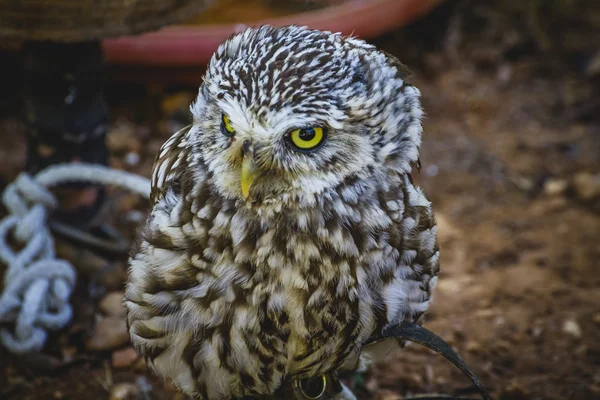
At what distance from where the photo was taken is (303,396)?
1.96 m

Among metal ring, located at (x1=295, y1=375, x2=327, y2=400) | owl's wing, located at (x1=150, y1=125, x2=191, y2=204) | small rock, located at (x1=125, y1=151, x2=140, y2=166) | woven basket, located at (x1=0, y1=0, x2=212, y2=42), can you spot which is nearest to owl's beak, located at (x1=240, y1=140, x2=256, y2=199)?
owl's wing, located at (x1=150, y1=125, x2=191, y2=204)

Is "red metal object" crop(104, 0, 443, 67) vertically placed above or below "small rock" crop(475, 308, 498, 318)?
above

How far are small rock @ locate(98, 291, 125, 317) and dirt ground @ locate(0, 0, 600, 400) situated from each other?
0.01 meters

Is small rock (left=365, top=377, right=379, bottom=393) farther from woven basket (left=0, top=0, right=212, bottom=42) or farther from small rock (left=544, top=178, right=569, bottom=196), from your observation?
small rock (left=544, top=178, right=569, bottom=196)

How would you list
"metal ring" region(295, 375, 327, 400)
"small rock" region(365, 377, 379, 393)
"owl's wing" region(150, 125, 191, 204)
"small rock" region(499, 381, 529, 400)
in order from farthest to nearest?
"small rock" region(365, 377, 379, 393) → "small rock" region(499, 381, 529, 400) → "metal ring" region(295, 375, 327, 400) → "owl's wing" region(150, 125, 191, 204)

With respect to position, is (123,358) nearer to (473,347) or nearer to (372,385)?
(372,385)

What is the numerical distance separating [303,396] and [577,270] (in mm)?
1553

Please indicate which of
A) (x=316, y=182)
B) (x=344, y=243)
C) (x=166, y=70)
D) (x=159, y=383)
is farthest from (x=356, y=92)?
(x=166, y=70)

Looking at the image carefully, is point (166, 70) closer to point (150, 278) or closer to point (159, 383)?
point (159, 383)

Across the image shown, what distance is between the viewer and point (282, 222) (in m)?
1.66

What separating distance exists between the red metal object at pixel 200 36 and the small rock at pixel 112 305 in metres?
1.32

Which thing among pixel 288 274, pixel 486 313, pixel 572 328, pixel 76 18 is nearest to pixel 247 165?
pixel 288 274

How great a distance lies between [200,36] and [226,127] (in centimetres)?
199

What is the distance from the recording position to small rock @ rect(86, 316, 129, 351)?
8.48 ft
